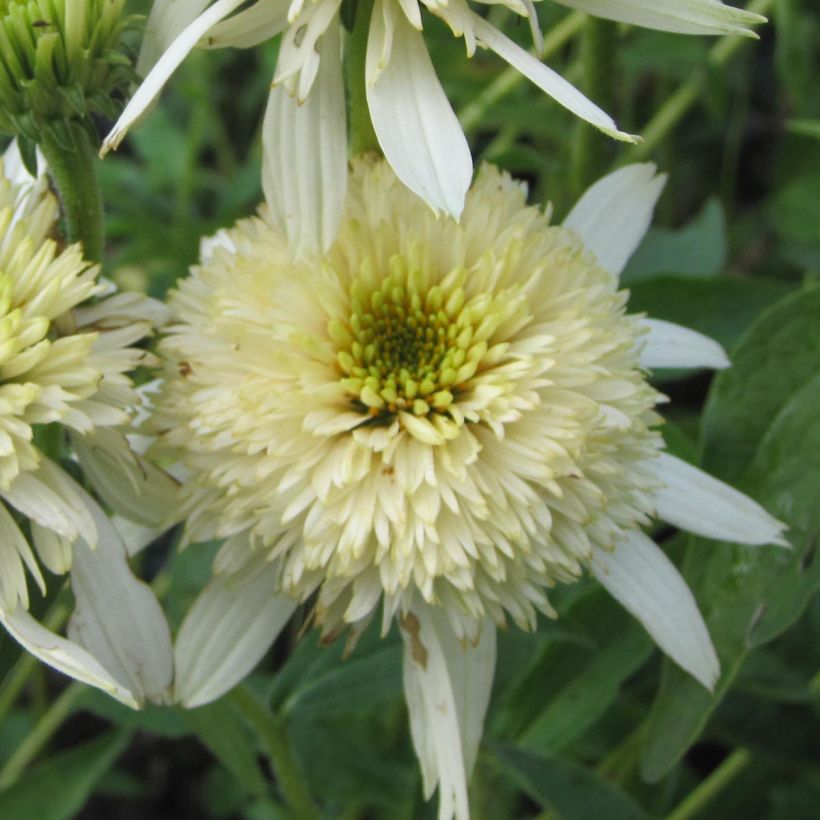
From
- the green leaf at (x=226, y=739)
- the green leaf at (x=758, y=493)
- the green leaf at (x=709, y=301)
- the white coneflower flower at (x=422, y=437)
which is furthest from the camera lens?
the green leaf at (x=709, y=301)

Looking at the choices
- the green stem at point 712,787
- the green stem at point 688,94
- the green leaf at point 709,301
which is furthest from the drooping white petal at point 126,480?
the green stem at point 688,94

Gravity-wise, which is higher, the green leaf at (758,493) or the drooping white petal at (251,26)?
the drooping white petal at (251,26)

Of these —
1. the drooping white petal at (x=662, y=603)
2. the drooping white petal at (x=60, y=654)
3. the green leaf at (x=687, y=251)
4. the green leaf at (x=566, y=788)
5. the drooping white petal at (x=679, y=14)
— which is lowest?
the green leaf at (x=566, y=788)

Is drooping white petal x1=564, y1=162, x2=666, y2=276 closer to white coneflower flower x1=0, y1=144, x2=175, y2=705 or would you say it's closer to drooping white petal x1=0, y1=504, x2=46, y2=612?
white coneflower flower x1=0, y1=144, x2=175, y2=705

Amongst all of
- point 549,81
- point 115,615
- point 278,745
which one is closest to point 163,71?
point 549,81

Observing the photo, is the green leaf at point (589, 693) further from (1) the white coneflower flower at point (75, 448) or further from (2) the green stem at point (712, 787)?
(1) the white coneflower flower at point (75, 448)

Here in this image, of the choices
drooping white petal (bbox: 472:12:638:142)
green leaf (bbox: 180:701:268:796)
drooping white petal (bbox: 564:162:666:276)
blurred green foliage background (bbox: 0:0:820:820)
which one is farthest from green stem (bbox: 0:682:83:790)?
drooping white petal (bbox: 472:12:638:142)

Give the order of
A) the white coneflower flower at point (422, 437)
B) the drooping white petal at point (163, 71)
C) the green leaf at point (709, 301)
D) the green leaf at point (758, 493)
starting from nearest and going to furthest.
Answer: the drooping white petal at point (163, 71) → the white coneflower flower at point (422, 437) → the green leaf at point (758, 493) → the green leaf at point (709, 301)
